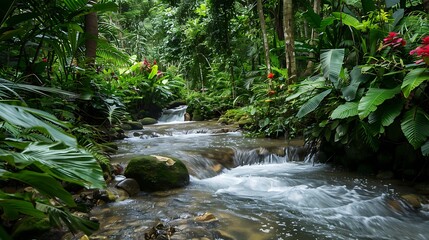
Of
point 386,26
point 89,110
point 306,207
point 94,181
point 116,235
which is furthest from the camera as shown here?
point 89,110

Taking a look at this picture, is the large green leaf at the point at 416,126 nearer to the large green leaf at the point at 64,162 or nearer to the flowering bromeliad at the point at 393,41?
the flowering bromeliad at the point at 393,41

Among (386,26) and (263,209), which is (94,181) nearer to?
(263,209)

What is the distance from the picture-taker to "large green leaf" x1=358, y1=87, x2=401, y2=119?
11.1 feet

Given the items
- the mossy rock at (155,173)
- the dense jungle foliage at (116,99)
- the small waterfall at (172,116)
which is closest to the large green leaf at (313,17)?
the dense jungle foliage at (116,99)

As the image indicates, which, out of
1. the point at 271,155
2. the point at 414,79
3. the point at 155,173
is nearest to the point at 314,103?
the point at 414,79

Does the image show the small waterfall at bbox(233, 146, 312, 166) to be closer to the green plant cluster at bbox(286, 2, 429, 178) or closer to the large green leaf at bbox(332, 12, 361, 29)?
the green plant cluster at bbox(286, 2, 429, 178)

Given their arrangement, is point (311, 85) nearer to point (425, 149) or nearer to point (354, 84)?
point (354, 84)

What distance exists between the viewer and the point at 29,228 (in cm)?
204

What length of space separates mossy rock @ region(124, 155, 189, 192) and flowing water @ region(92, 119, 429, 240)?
0.41 ft

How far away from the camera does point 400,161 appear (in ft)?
Result: 13.0

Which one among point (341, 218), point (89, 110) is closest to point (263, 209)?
point (341, 218)

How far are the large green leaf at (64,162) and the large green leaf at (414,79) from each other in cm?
315

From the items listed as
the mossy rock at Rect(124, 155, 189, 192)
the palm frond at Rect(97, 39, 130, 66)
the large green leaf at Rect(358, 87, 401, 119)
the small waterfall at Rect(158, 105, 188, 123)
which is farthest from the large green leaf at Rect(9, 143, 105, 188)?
the small waterfall at Rect(158, 105, 188, 123)

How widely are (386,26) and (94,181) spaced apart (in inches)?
190
